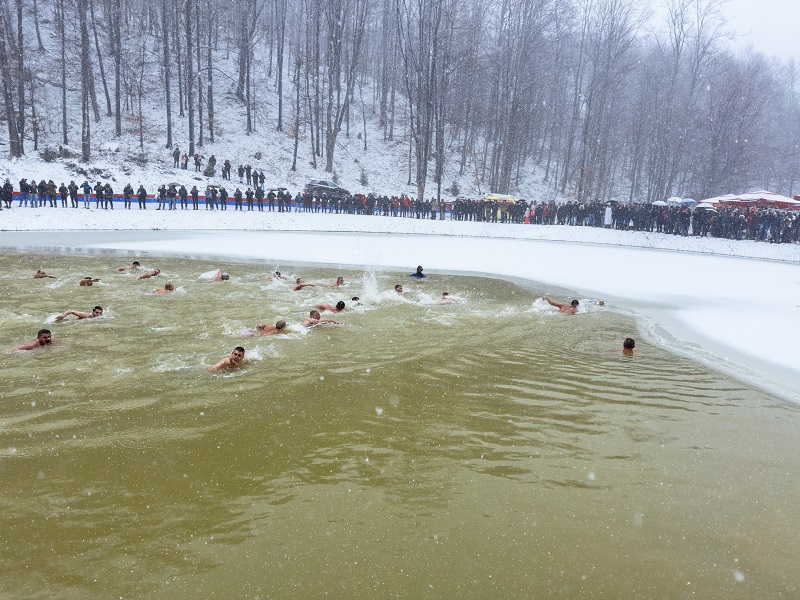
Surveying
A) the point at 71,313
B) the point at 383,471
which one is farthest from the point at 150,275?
the point at 383,471

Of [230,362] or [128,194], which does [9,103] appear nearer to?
[128,194]

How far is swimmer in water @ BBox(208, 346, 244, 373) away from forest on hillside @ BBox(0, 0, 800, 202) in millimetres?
29992

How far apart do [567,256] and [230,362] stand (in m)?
18.7

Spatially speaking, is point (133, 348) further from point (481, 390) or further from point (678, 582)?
point (678, 582)

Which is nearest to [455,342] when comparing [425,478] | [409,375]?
[409,375]

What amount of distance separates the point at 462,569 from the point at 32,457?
454 cm

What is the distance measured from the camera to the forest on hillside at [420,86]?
1543 inches

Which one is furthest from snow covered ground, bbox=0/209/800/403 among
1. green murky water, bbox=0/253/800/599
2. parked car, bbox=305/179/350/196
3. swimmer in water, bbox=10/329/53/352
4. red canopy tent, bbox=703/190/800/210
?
swimmer in water, bbox=10/329/53/352

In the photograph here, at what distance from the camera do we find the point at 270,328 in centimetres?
1067

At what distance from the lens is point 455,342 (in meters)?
10.7

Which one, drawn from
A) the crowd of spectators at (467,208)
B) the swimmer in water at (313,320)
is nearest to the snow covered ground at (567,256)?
the crowd of spectators at (467,208)

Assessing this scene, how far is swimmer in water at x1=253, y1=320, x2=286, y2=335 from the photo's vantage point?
414 inches

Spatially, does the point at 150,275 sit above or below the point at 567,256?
below

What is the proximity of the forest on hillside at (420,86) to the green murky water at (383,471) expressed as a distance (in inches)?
1175
